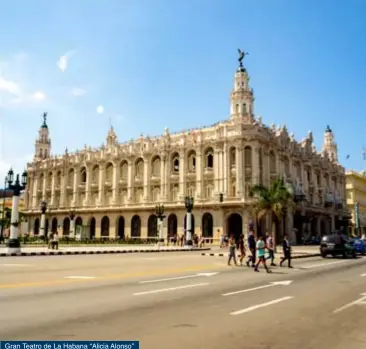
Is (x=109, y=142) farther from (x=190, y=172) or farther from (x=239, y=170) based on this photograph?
(x=239, y=170)

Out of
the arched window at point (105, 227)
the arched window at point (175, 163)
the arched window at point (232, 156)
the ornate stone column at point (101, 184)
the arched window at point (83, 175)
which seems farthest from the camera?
the arched window at point (83, 175)

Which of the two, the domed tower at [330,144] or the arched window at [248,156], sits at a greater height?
the domed tower at [330,144]

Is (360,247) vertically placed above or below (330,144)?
below

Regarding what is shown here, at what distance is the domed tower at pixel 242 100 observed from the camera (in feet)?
190

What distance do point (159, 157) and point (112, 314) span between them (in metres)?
56.8

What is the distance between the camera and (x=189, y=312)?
28.1 feet

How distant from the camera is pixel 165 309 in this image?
885cm

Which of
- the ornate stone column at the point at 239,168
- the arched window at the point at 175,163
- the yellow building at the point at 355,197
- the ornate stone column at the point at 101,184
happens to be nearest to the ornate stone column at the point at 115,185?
the ornate stone column at the point at 101,184

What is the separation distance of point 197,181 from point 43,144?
40.9m

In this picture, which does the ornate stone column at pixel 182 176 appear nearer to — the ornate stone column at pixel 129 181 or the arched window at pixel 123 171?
the ornate stone column at pixel 129 181

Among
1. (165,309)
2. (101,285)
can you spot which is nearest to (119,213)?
(101,285)

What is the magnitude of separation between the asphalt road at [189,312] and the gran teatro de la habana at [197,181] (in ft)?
134

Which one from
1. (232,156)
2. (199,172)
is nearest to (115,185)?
(199,172)

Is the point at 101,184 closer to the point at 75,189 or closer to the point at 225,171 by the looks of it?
the point at 75,189
